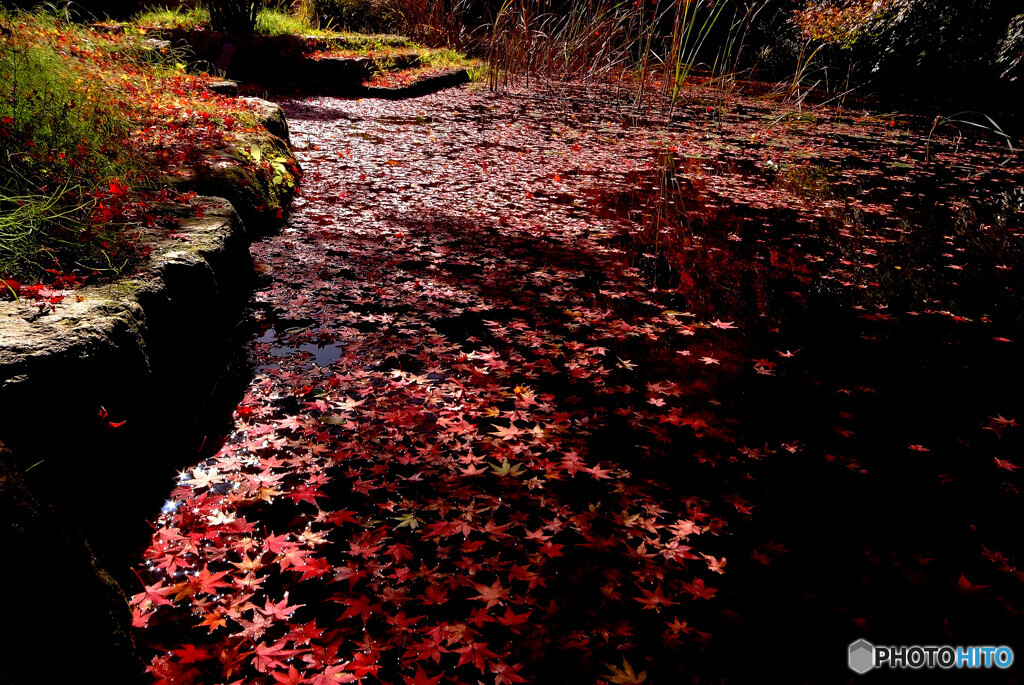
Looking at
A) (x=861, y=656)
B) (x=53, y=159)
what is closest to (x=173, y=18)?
(x=53, y=159)

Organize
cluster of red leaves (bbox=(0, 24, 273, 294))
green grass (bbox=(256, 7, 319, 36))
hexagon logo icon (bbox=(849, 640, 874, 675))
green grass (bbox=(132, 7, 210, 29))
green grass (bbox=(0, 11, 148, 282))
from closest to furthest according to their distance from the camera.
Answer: hexagon logo icon (bbox=(849, 640, 874, 675)) < green grass (bbox=(0, 11, 148, 282)) < cluster of red leaves (bbox=(0, 24, 273, 294)) < green grass (bbox=(132, 7, 210, 29)) < green grass (bbox=(256, 7, 319, 36))

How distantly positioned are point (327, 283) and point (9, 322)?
7.23 ft

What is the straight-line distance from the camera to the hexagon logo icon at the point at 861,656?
6.03ft

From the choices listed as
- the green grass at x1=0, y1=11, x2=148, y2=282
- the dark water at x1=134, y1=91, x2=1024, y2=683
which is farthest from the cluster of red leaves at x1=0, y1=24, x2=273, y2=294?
the dark water at x1=134, y1=91, x2=1024, y2=683

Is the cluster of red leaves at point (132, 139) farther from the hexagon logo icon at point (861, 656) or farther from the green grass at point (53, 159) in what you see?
the hexagon logo icon at point (861, 656)

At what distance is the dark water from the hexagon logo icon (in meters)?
0.03

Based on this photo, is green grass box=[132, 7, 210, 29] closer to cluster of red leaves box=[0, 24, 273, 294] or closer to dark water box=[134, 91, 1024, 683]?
cluster of red leaves box=[0, 24, 273, 294]

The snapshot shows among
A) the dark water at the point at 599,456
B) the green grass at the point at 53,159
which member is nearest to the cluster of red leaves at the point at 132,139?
the green grass at the point at 53,159

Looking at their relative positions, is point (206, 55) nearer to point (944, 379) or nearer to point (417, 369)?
point (417, 369)

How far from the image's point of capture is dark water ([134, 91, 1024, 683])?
1885 millimetres

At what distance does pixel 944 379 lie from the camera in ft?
10.9

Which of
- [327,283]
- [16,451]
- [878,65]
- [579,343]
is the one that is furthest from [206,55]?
[878,65]

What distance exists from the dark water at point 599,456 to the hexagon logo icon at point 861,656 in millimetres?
31

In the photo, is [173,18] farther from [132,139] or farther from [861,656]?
[861,656]
